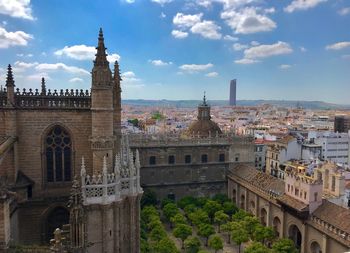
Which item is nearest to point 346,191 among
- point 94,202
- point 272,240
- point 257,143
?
point 272,240

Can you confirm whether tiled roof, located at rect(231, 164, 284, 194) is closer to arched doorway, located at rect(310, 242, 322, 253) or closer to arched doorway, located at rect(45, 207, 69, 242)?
arched doorway, located at rect(310, 242, 322, 253)

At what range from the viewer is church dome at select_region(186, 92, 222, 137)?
5216 centimetres

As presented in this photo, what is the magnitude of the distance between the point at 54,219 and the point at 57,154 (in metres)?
3.20

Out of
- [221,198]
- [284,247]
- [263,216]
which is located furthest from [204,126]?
[284,247]

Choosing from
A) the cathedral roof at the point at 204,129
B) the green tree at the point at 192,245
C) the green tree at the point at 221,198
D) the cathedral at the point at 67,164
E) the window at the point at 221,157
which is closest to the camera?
the cathedral at the point at 67,164

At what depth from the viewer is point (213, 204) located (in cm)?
4062

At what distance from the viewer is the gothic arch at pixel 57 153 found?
1700 centimetres

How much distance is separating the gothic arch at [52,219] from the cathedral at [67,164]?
45 millimetres

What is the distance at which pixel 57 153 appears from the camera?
17.2m

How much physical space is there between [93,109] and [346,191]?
31805 mm

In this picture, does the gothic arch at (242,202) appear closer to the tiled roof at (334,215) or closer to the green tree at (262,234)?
the green tree at (262,234)

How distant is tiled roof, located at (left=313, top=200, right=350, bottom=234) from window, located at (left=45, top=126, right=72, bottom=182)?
20.6m

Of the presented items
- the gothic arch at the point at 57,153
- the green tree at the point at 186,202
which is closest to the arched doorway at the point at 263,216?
the green tree at the point at 186,202

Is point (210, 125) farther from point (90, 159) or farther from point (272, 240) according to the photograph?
point (90, 159)
